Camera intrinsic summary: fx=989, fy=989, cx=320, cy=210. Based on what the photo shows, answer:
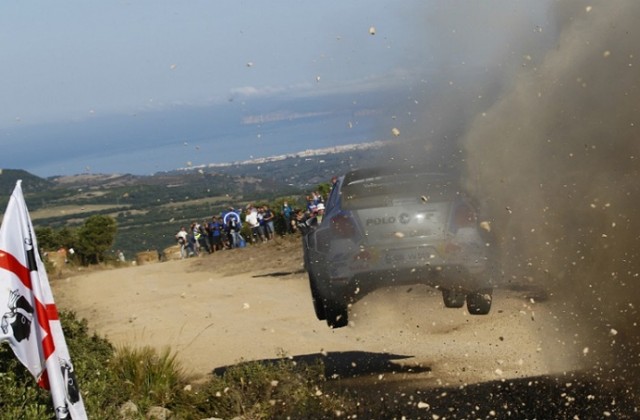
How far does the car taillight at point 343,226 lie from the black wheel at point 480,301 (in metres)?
1.28

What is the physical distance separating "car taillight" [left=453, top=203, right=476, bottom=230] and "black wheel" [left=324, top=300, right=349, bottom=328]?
1351mm

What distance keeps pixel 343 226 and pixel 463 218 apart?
1124 millimetres

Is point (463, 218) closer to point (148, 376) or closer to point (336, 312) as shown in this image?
point (336, 312)

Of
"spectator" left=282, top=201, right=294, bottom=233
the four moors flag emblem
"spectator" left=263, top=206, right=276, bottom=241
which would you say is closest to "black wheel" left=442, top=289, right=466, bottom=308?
the four moors flag emblem

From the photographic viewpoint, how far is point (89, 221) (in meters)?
37.8

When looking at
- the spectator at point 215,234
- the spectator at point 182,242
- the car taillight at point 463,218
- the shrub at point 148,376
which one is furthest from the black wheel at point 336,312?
the spectator at point 182,242

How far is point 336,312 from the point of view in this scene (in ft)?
31.8

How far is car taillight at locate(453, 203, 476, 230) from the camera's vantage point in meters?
9.09

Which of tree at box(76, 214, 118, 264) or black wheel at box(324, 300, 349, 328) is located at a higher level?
black wheel at box(324, 300, 349, 328)

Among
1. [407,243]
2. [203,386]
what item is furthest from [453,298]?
[203,386]

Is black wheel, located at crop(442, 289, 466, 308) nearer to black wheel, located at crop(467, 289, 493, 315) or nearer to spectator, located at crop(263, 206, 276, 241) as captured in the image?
black wheel, located at crop(467, 289, 493, 315)

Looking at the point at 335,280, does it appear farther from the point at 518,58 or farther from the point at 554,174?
the point at 518,58

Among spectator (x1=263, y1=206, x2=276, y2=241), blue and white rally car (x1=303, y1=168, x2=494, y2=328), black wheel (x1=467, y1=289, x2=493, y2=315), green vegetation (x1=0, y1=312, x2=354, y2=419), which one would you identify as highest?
blue and white rally car (x1=303, y1=168, x2=494, y2=328)

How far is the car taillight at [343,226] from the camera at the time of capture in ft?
30.4
